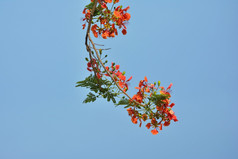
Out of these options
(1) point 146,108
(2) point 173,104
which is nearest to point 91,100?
(1) point 146,108

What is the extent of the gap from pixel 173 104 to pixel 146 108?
12.2 inches

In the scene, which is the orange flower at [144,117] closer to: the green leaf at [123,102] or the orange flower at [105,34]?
the green leaf at [123,102]

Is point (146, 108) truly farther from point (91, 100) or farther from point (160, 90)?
point (91, 100)

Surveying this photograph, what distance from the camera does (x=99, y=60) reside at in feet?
12.3

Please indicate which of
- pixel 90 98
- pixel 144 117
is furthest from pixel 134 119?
pixel 90 98

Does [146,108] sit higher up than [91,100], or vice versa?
[91,100]

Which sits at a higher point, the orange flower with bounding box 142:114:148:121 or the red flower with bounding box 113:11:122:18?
the red flower with bounding box 113:11:122:18

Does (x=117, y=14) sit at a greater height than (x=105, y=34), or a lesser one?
greater

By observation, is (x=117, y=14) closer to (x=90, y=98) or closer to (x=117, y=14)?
(x=117, y=14)

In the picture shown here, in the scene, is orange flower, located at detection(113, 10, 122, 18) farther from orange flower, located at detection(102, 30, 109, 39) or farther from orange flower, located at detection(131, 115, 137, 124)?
orange flower, located at detection(131, 115, 137, 124)


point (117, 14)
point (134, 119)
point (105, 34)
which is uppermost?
point (117, 14)

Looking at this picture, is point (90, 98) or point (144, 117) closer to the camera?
point (144, 117)

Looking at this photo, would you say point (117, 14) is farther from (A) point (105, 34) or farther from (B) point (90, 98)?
(B) point (90, 98)

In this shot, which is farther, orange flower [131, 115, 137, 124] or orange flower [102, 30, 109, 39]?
orange flower [102, 30, 109, 39]
